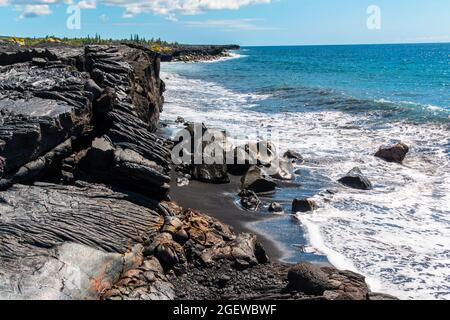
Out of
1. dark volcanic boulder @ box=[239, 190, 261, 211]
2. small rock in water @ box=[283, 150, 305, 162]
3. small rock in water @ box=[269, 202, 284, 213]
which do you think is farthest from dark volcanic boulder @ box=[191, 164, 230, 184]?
small rock in water @ box=[283, 150, 305, 162]

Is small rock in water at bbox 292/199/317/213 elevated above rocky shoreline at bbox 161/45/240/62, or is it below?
below

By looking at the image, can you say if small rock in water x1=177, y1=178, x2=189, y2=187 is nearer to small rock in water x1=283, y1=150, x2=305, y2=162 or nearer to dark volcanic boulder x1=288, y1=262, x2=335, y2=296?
small rock in water x1=283, y1=150, x2=305, y2=162

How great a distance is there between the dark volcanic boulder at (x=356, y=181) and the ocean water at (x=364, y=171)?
325 millimetres

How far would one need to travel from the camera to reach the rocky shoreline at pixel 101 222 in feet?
31.0

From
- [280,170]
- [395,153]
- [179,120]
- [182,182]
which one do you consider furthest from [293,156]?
[179,120]

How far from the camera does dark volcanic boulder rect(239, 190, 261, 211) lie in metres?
15.1

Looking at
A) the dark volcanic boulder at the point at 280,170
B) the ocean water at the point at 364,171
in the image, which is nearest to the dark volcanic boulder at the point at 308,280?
the ocean water at the point at 364,171

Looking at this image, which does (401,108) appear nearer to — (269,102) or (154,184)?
(269,102)

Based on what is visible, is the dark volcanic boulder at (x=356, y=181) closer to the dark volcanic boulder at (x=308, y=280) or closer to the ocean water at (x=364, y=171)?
the ocean water at (x=364, y=171)

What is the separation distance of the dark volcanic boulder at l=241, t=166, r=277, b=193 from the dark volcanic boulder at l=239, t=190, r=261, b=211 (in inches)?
24.5

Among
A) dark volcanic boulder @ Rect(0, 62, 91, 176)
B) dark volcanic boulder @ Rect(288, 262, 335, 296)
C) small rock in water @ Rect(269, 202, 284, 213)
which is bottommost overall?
dark volcanic boulder @ Rect(288, 262, 335, 296)

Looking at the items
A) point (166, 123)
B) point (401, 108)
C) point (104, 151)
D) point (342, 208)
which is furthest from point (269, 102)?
point (104, 151)

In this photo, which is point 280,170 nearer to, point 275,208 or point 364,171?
point 364,171

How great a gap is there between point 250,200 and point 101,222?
5548 millimetres
